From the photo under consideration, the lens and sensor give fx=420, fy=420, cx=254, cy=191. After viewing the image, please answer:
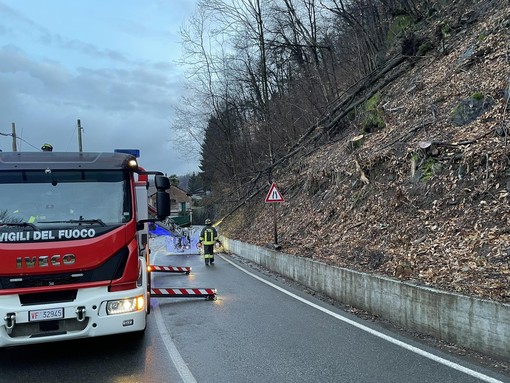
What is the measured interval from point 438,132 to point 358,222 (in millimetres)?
3449

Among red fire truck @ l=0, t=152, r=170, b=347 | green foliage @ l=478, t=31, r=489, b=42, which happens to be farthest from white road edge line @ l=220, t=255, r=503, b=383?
green foliage @ l=478, t=31, r=489, b=42

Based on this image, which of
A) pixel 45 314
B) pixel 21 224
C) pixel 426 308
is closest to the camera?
pixel 45 314

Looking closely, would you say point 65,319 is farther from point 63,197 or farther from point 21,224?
point 63,197

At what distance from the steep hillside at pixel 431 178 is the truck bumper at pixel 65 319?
15.8 ft

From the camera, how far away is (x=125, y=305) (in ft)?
18.0

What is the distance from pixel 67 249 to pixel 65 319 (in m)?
0.85

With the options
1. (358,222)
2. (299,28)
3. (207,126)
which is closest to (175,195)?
(207,126)

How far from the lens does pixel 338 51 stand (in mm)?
25844

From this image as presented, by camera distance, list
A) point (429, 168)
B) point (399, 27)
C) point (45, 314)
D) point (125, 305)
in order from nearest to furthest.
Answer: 1. point (45, 314)
2. point (125, 305)
3. point (429, 168)
4. point (399, 27)

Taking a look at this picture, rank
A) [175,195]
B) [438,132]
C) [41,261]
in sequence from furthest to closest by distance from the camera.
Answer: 1. [175,195]
2. [438,132]
3. [41,261]

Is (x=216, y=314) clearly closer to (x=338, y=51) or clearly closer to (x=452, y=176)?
(x=452, y=176)

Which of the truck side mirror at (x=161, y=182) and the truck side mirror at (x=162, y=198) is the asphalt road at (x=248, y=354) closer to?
the truck side mirror at (x=162, y=198)

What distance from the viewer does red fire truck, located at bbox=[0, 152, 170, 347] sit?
16.6 feet

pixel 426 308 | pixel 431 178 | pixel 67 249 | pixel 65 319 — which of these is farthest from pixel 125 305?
pixel 431 178
